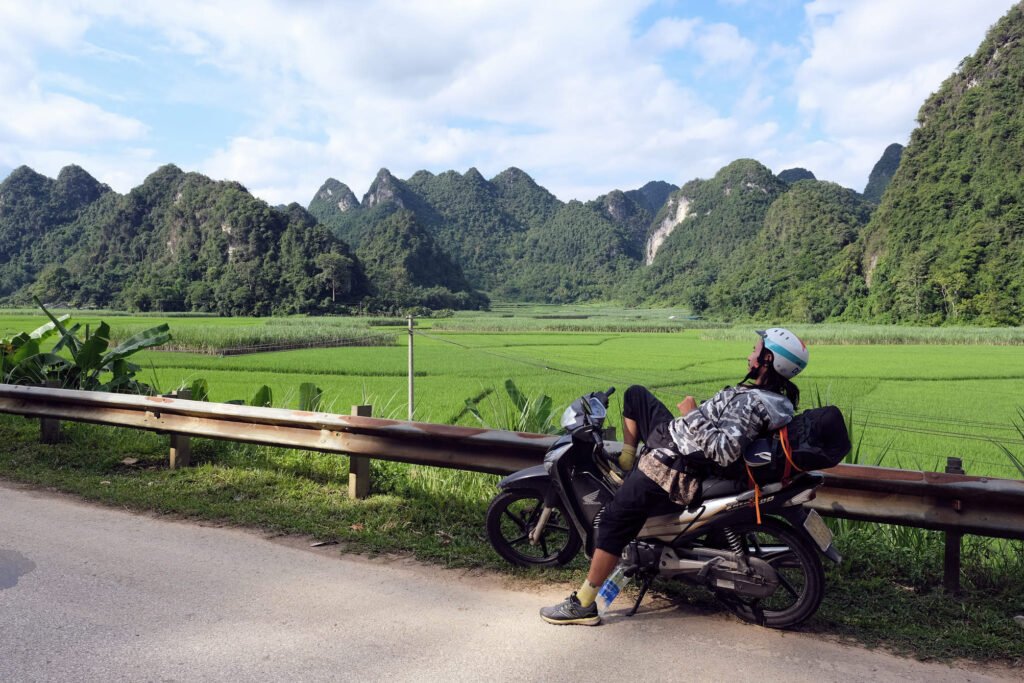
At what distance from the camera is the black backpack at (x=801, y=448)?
2.48m

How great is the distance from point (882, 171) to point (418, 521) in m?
123

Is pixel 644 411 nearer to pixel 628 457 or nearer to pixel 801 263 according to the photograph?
pixel 628 457

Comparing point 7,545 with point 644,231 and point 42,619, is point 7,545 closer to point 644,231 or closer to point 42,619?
point 42,619

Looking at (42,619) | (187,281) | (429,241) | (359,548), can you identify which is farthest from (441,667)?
(429,241)

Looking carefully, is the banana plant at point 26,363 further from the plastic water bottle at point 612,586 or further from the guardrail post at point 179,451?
the plastic water bottle at point 612,586

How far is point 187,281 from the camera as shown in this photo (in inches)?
1752

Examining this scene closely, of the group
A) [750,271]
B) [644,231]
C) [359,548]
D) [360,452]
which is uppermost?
[644,231]

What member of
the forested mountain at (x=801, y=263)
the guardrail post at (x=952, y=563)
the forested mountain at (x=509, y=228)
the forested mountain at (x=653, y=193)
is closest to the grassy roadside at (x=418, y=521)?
the guardrail post at (x=952, y=563)

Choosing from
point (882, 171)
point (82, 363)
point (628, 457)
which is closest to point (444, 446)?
point (628, 457)

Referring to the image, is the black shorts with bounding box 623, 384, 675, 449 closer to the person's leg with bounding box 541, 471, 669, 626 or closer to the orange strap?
the person's leg with bounding box 541, 471, 669, 626

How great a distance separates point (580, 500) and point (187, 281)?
47.3 meters

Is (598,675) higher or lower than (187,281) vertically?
lower

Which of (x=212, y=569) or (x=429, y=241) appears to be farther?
(x=429, y=241)

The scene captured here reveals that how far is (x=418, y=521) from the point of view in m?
3.93
